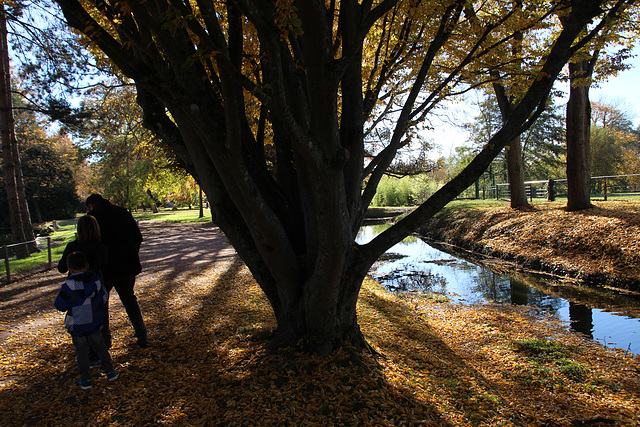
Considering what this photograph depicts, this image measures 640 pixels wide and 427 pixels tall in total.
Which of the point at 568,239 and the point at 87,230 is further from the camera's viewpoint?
the point at 568,239

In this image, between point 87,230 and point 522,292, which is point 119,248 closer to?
point 87,230

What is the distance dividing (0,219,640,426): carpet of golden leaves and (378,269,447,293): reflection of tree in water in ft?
10.5

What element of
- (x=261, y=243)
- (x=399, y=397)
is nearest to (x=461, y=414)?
(x=399, y=397)

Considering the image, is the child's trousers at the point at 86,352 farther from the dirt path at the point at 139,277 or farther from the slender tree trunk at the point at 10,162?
the slender tree trunk at the point at 10,162

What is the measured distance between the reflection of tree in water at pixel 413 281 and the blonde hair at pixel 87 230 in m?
7.17

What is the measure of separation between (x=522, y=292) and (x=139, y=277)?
9.26 metres

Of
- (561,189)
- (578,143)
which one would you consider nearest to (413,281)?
(578,143)

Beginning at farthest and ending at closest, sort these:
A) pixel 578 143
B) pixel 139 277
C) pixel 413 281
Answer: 1. pixel 578 143
2. pixel 413 281
3. pixel 139 277

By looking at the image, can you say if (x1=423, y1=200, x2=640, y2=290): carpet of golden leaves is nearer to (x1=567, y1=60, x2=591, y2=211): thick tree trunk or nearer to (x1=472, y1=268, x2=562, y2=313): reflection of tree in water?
(x1=567, y1=60, x2=591, y2=211): thick tree trunk

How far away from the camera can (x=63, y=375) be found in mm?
3949

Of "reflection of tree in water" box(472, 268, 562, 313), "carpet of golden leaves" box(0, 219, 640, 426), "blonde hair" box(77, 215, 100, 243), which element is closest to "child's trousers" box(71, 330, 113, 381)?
"carpet of golden leaves" box(0, 219, 640, 426)

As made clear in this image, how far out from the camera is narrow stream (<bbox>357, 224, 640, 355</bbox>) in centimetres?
650

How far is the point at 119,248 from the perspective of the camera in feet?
14.2

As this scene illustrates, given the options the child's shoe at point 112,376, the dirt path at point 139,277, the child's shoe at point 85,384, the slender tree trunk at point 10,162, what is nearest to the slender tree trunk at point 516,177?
the dirt path at point 139,277
